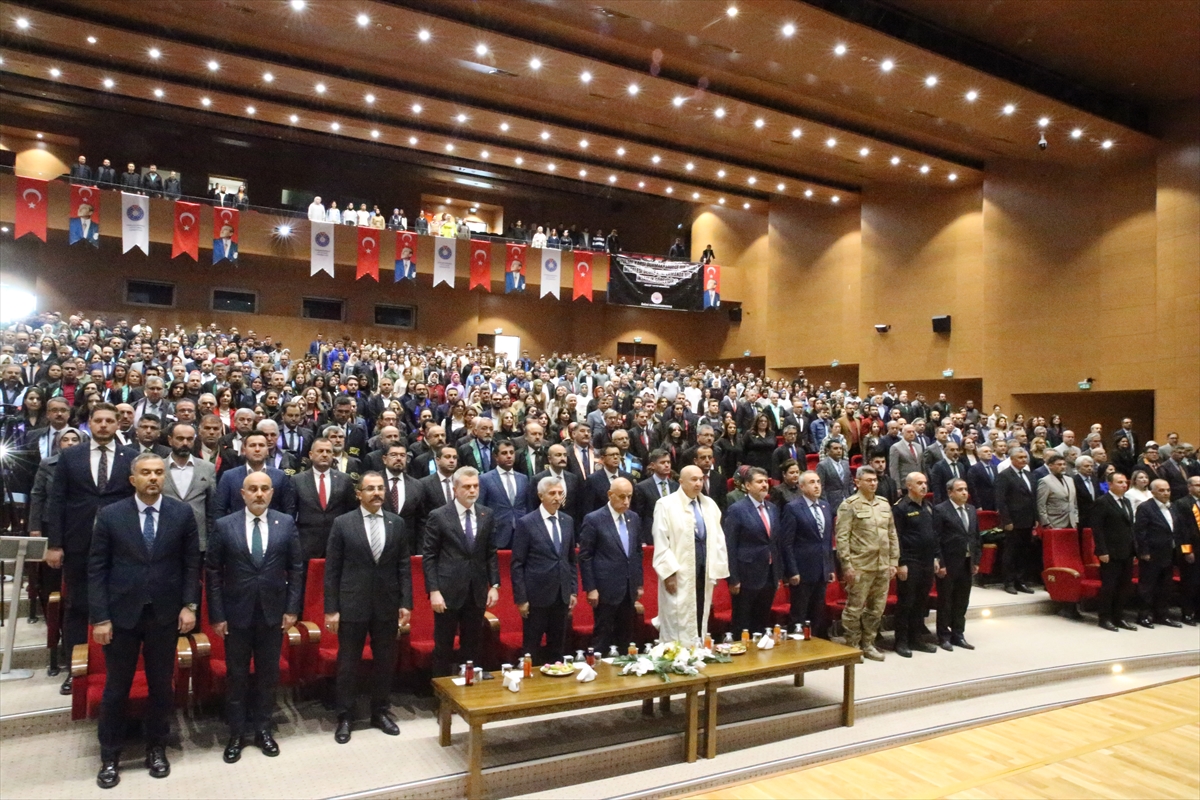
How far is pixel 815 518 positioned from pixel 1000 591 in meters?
3.30

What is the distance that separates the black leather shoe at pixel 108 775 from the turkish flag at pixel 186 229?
1376 cm

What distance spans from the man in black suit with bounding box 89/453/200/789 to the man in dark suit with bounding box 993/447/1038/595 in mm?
6885

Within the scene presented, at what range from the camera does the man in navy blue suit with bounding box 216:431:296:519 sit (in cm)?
429

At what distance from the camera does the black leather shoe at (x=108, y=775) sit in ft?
11.0

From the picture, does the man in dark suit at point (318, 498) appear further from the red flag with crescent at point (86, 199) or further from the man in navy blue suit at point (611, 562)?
the red flag with crescent at point (86, 199)

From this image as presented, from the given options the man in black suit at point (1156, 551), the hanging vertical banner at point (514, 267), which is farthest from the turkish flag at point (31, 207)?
the man in black suit at point (1156, 551)

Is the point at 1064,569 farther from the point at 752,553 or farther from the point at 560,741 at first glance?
the point at 560,741

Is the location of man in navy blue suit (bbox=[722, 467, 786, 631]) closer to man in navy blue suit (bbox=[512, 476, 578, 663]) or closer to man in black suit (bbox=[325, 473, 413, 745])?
man in navy blue suit (bbox=[512, 476, 578, 663])

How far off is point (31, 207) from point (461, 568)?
13.9 meters

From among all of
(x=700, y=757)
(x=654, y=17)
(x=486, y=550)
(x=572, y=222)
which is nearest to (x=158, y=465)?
(x=486, y=550)

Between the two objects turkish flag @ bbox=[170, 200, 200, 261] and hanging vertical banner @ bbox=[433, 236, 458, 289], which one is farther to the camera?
hanging vertical banner @ bbox=[433, 236, 458, 289]

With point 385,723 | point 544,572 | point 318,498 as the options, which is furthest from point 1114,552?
point 318,498

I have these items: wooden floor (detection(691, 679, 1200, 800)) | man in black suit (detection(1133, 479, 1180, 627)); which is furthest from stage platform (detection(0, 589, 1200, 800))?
man in black suit (detection(1133, 479, 1180, 627))

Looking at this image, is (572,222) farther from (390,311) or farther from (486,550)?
(486,550)
